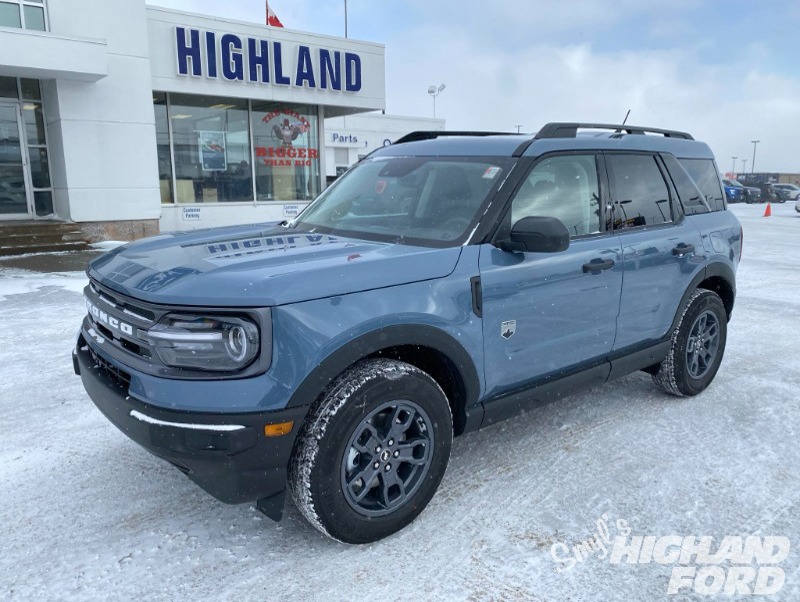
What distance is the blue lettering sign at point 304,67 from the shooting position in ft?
51.1

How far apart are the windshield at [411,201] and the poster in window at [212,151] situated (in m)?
12.2

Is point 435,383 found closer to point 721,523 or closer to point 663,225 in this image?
point 721,523

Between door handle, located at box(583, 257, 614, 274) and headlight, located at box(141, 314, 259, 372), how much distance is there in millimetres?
1977

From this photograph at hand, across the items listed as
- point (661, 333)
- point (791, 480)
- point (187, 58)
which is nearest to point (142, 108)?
point (187, 58)

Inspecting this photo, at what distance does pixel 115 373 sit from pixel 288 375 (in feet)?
2.92

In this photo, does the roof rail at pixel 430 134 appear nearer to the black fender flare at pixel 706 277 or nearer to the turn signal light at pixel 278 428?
the black fender flare at pixel 706 277

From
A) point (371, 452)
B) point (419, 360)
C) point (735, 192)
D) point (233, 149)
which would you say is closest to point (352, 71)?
point (233, 149)

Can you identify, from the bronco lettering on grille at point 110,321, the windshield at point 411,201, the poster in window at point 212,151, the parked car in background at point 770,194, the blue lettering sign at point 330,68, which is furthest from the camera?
the parked car in background at point 770,194

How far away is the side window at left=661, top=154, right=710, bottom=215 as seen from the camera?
14.4ft

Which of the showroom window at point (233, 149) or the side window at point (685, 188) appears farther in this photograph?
the showroom window at point (233, 149)

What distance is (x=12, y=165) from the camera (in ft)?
42.1

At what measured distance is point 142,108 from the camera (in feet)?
43.0

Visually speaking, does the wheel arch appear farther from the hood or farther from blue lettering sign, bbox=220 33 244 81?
blue lettering sign, bbox=220 33 244 81

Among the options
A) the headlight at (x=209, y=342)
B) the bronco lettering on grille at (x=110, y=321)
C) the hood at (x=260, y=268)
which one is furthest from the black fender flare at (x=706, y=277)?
the bronco lettering on grille at (x=110, y=321)
